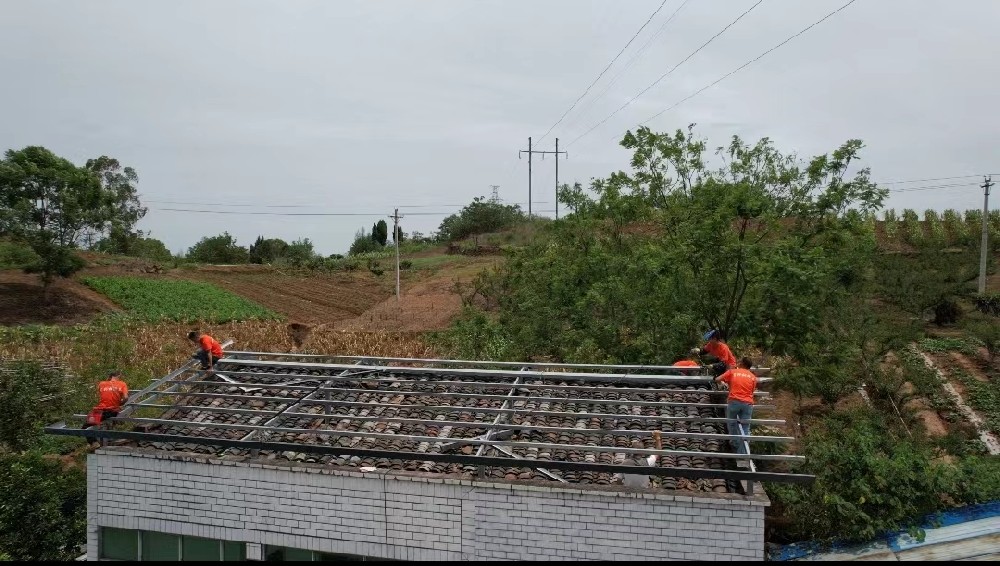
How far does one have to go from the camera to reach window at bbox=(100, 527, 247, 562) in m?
7.69

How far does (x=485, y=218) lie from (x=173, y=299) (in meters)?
35.4

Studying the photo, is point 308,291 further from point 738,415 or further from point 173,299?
point 738,415

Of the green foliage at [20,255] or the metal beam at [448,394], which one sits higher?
the green foliage at [20,255]

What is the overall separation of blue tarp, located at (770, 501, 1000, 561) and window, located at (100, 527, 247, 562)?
681cm

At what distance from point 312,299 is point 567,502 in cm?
4191

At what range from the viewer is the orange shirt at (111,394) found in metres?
8.30

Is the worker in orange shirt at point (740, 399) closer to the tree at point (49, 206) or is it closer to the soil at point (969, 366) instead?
the soil at point (969, 366)

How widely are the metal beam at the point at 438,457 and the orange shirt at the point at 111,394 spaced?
2.11ft

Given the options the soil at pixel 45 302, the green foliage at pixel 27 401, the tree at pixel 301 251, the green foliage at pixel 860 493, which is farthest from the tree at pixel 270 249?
the green foliage at pixel 860 493

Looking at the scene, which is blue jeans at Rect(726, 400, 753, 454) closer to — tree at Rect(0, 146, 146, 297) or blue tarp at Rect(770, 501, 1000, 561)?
blue tarp at Rect(770, 501, 1000, 561)

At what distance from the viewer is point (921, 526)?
777cm

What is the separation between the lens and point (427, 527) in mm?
6871

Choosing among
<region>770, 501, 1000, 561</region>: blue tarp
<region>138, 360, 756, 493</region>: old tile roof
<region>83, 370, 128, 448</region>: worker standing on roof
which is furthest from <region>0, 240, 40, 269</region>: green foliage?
<region>770, 501, 1000, 561</region>: blue tarp

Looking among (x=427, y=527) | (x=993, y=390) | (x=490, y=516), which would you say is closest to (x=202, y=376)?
(x=427, y=527)
